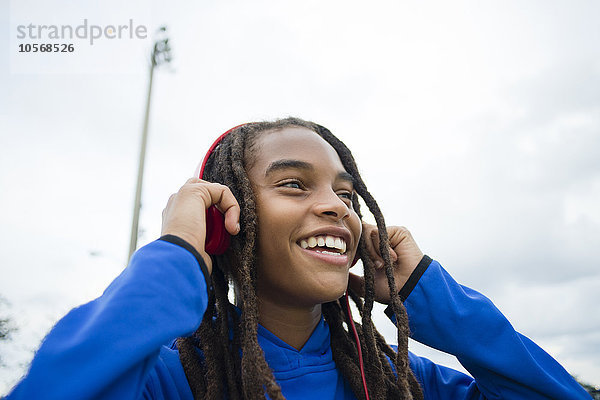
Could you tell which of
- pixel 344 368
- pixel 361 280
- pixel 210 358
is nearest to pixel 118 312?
pixel 210 358

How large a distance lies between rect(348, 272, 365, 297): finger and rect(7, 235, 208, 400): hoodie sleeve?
3.67 feet

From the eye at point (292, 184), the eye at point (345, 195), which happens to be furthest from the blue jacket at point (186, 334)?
the eye at point (292, 184)

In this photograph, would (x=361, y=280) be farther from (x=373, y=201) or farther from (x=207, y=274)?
(x=207, y=274)

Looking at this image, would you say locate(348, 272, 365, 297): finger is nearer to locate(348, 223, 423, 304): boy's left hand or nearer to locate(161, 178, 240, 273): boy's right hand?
locate(348, 223, 423, 304): boy's left hand

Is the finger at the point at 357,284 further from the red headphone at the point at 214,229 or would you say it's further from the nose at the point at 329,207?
the red headphone at the point at 214,229

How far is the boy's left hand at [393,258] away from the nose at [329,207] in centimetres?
43

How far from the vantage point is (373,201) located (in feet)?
8.18

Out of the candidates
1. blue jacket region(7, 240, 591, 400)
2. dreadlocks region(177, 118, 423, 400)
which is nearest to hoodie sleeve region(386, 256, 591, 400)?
blue jacket region(7, 240, 591, 400)

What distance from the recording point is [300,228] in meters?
2.00

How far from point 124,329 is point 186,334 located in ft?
0.77

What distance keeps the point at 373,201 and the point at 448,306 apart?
0.70 metres

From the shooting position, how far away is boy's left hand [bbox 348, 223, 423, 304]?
91.0 inches

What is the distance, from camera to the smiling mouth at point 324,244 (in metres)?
2.01

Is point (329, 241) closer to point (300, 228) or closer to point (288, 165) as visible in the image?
point (300, 228)
